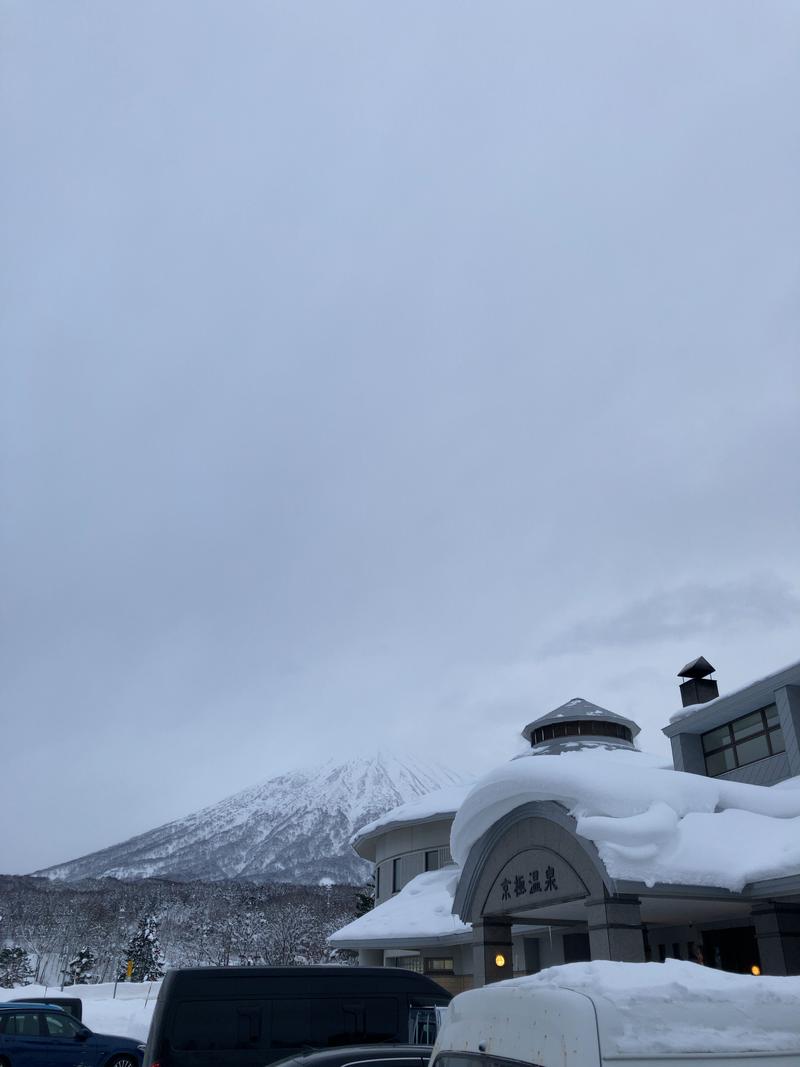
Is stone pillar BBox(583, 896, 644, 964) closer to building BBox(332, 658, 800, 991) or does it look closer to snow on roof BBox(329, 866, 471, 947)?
building BBox(332, 658, 800, 991)

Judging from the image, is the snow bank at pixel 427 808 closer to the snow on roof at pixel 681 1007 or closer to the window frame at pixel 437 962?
the window frame at pixel 437 962

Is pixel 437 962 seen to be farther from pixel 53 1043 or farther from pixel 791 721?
pixel 791 721

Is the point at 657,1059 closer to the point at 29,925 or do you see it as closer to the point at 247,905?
the point at 247,905

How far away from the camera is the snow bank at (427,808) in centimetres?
3017

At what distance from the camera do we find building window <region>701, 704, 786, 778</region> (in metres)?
20.4

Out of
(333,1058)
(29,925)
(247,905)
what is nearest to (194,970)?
(333,1058)

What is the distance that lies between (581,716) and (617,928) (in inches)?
684

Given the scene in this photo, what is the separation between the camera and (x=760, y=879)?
13.9m

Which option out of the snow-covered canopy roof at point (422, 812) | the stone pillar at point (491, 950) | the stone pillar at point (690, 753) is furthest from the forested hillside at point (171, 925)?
the stone pillar at point (491, 950)

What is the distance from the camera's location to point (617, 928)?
44.7 ft

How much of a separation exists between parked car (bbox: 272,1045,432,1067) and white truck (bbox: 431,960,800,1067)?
3.13 m

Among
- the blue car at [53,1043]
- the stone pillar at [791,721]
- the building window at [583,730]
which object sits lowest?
the blue car at [53,1043]

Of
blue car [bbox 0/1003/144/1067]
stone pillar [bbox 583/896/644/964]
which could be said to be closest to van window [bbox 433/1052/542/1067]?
stone pillar [bbox 583/896/644/964]

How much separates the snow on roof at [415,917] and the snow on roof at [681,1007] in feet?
68.1
